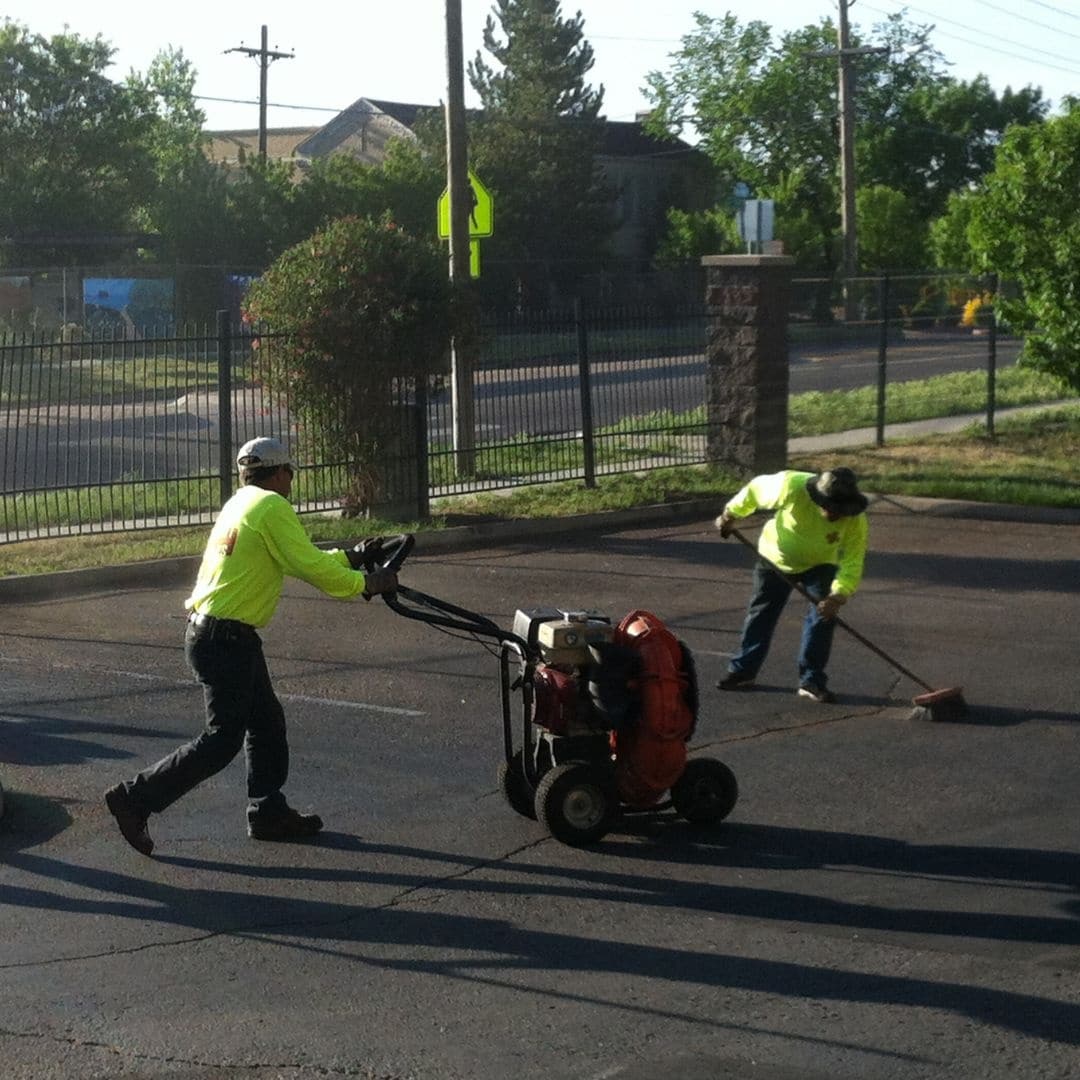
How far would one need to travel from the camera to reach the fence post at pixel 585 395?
55.0ft

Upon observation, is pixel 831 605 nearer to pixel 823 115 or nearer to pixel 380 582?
pixel 380 582

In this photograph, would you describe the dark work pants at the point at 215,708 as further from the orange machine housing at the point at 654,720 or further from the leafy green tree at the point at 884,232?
the leafy green tree at the point at 884,232

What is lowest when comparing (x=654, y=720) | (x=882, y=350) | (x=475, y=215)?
(x=654, y=720)

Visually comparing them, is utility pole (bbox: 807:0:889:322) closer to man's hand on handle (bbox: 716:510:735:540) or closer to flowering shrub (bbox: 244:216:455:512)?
flowering shrub (bbox: 244:216:455:512)

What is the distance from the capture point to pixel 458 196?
17.6 metres

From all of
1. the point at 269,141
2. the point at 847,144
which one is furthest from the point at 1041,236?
the point at 269,141

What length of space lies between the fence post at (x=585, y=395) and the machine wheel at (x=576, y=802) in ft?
32.4

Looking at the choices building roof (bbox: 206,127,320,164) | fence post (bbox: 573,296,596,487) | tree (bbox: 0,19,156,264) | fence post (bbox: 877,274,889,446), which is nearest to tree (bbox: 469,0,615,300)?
tree (bbox: 0,19,156,264)

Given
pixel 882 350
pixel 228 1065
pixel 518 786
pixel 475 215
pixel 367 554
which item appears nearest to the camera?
pixel 228 1065

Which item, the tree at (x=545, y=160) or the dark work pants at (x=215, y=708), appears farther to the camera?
the tree at (x=545, y=160)

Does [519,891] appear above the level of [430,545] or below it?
below

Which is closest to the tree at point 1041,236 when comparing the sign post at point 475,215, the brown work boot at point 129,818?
the sign post at point 475,215

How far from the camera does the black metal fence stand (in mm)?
15055

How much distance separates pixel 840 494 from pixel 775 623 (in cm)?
113
